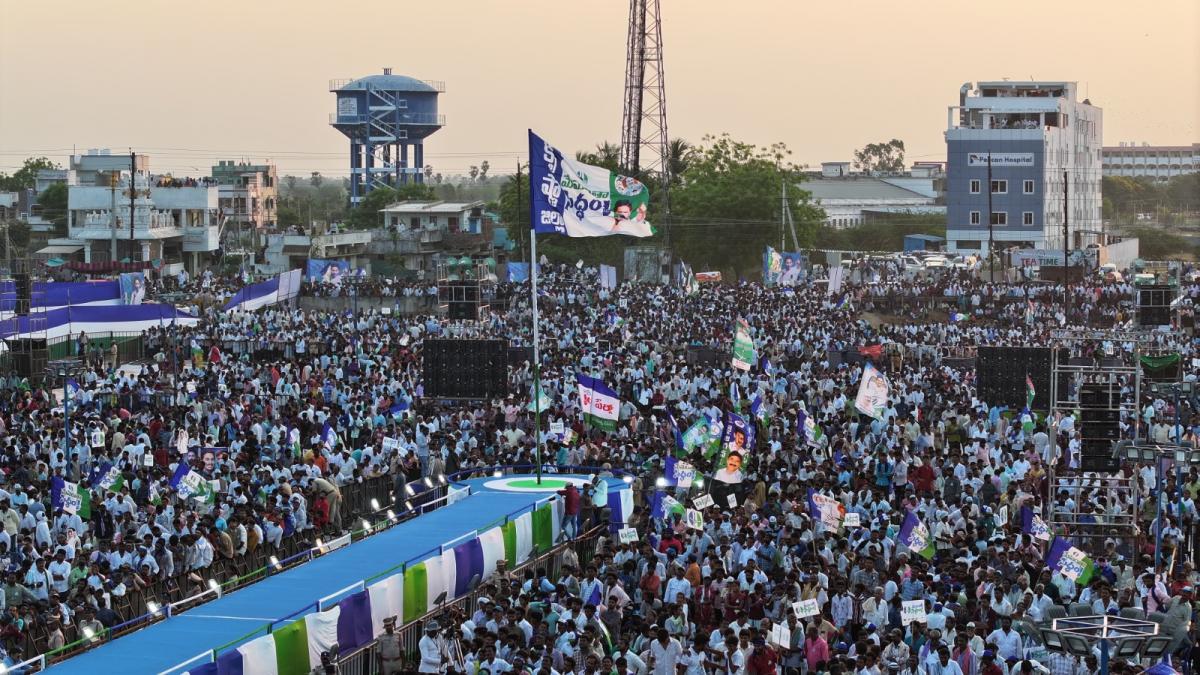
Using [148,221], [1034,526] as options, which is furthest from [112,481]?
[148,221]

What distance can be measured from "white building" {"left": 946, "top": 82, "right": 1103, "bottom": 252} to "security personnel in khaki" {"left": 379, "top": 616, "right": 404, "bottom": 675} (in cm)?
7917

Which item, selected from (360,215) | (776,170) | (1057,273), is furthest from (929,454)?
(360,215)

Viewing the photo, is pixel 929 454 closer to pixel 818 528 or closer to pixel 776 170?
pixel 818 528

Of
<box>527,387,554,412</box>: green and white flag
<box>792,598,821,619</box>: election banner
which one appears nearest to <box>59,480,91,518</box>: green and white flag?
<box>527,387,554,412</box>: green and white flag

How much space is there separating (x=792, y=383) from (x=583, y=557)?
481 inches

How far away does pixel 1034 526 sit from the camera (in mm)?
19859

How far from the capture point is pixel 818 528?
67.9ft

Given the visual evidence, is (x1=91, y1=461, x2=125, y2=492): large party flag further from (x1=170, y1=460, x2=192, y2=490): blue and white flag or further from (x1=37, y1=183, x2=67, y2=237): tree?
(x1=37, y1=183, x2=67, y2=237): tree

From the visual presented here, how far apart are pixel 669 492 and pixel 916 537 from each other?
14.0ft

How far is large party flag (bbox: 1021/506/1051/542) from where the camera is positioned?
19766 millimetres

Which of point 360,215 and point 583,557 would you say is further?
point 360,215

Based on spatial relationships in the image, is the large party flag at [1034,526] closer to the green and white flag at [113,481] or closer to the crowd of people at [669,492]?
the crowd of people at [669,492]

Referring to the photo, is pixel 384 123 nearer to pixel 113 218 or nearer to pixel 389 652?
pixel 113 218

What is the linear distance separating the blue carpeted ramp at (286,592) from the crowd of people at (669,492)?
3.93 feet
